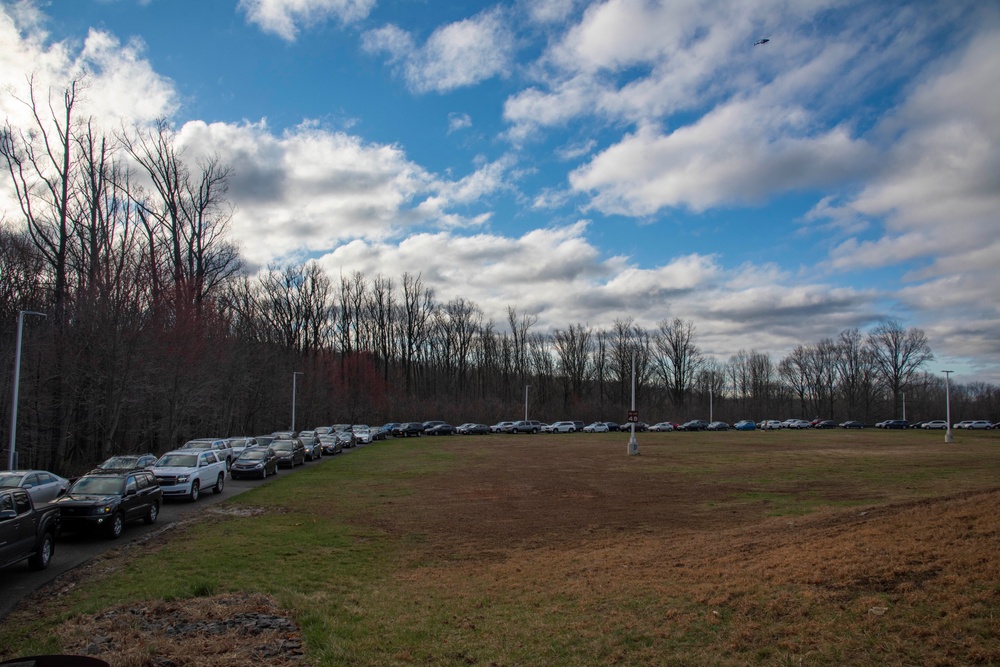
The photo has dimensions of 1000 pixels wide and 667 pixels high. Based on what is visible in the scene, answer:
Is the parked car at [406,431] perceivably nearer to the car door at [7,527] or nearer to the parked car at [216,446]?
the parked car at [216,446]

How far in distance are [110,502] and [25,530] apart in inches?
155

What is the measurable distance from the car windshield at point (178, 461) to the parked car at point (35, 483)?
4239 mm

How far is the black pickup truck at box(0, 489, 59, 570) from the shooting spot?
10.6 m

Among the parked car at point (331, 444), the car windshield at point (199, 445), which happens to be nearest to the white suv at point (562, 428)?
the parked car at point (331, 444)

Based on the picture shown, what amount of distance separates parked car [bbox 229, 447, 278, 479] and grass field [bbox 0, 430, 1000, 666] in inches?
343

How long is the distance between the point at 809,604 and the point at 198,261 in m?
53.7

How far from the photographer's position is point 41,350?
30.1 meters

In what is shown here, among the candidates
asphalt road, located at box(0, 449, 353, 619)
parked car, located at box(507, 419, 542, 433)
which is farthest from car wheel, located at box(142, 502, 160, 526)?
parked car, located at box(507, 419, 542, 433)

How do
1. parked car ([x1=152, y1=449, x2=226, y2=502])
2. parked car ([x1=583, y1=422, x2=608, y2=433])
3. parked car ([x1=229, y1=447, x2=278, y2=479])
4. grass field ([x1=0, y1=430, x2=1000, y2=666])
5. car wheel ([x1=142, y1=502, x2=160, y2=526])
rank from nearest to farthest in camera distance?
1. grass field ([x1=0, y1=430, x2=1000, y2=666])
2. car wheel ([x1=142, y1=502, x2=160, y2=526])
3. parked car ([x1=152, y1=449, x2=226, y2=502])
4. parked car ([x1=229, y1=447, x2=278, y2=479])
5. parked car ([x1=583, y1=422, x2=608, y2=433])

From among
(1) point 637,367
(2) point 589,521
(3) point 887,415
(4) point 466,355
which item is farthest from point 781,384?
(2) point 589,521

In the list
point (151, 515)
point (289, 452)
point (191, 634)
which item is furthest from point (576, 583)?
point (289, 452)

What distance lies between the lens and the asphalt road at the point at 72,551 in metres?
10.3

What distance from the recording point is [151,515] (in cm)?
1744

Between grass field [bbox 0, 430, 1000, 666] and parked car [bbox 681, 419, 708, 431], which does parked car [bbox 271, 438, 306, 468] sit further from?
parked car [bbox 681, 419, 708, 431]
